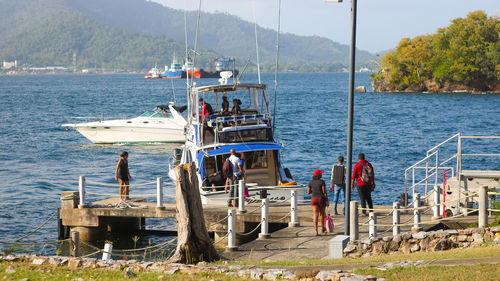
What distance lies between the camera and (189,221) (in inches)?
577

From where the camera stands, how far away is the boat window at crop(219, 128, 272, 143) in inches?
948

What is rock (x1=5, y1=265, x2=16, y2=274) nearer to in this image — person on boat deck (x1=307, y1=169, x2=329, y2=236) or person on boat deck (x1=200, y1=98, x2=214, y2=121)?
person on boat deck (x1=307, y1=169, x2=329, y2=236)

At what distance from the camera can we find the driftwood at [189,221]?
14.5 metres

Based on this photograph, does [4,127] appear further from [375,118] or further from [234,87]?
[234,87]

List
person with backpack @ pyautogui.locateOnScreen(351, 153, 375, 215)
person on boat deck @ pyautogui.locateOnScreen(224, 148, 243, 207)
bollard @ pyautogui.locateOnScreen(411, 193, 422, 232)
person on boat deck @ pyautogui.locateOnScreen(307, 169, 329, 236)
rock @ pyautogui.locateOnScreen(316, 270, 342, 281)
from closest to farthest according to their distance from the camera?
rock @ pyautogui.locateOnScreen(316, 270, 342, 281), bollard @ pyautogui.locateOnScreen(411, 193, 422, 232), person on boat deck @ pyautogui.locateOnScreen(307, 169, 329, 236), person with backpack @ pyautogui.locateOnScreen(351, 153, 375, 215), person on boat deck @ pyautogui.locateOnScreen(224, 148, 243, 207)

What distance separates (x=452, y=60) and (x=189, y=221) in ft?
397

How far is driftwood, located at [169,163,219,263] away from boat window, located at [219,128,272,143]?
925cm

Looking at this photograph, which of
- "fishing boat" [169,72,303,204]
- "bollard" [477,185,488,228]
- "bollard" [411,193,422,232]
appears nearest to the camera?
"bollard" [477,185,488,228]

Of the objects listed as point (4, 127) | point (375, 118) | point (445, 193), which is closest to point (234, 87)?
point (445, 193)

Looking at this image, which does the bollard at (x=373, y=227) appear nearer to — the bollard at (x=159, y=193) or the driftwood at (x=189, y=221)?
the driftwood at (x=189, y=221)

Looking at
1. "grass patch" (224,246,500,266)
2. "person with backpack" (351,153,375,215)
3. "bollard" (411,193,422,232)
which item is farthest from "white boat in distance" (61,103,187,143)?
"grass patch" (224,246,500,266)

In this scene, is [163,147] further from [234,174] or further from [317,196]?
[317,196]

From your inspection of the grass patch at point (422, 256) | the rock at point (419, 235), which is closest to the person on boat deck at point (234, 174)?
the grass patch at point (422, 256)

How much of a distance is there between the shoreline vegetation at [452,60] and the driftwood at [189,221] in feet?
392
